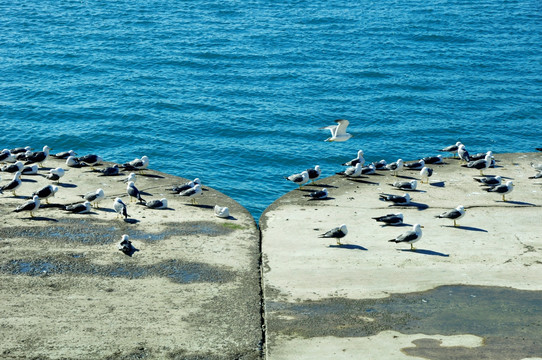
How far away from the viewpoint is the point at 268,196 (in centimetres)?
2816

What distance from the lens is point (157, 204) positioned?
58.2ft

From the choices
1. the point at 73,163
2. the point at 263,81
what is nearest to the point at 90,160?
the point at 73,163

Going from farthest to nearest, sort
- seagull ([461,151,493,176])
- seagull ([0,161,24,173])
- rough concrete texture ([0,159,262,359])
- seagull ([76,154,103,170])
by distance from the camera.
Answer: seagull ([76,154,103,170]) < seagull ([461,151,493,176]) < seagull ([0,161,24,173]) < rough concrete texture ([0,159,262,359])

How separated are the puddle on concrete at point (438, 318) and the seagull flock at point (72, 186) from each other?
179 inches

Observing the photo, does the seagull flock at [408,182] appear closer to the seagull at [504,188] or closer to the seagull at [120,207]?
the seagull at [504,188]

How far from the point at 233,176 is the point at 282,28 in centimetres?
2123

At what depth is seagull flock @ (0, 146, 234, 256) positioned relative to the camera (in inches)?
679

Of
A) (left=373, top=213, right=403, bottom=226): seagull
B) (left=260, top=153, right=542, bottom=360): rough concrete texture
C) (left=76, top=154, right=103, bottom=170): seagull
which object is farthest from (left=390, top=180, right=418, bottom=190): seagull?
(left=76, top=154, right=103, bottom=170): seagull

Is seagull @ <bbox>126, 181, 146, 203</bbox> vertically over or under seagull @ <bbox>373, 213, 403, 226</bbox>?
over

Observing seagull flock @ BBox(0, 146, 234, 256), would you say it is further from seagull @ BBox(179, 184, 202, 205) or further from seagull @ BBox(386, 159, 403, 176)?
seagull @ BBox(386, 159, 403, 176)

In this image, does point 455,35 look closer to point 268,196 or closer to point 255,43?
point 255,43

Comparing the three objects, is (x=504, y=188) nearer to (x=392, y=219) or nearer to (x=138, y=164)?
(x=392, y=219)

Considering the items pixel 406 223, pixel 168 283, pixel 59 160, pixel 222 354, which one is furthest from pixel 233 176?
pixel 222 354

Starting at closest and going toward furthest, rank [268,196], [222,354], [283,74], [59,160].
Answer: [222,354]
[59,160]
[268,196]
[283,74]
